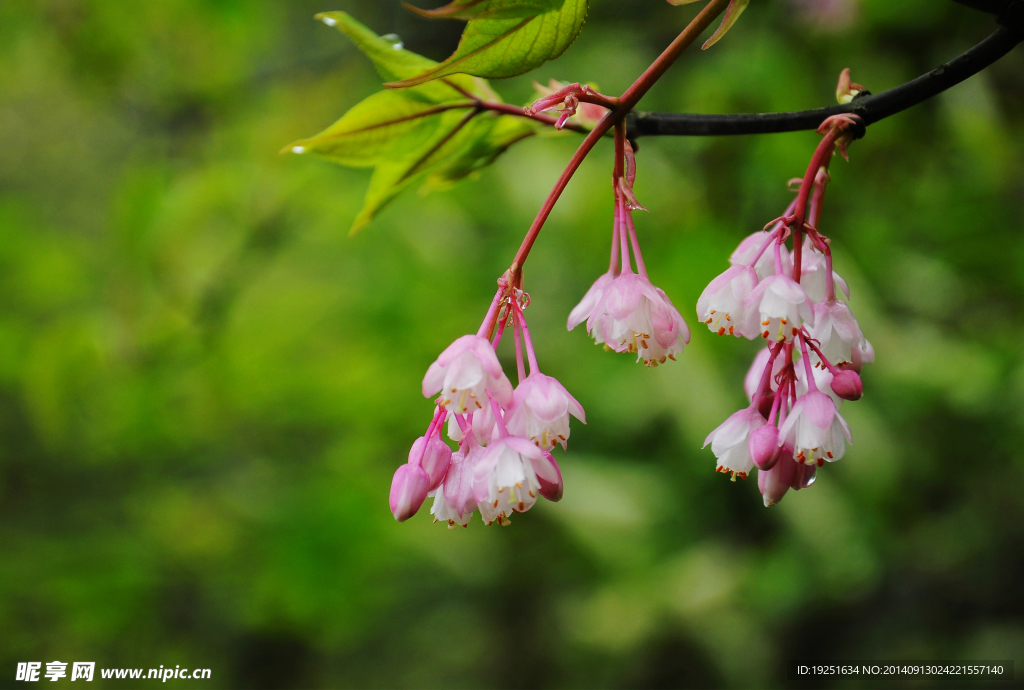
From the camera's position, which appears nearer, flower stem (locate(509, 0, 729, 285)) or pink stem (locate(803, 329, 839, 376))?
flower stem (locate(509, 0, 729, 285))

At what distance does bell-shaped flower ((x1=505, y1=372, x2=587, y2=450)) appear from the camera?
53 cm

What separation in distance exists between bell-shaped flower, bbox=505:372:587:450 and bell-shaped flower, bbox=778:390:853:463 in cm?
20

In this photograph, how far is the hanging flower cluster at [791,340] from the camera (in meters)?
0.53

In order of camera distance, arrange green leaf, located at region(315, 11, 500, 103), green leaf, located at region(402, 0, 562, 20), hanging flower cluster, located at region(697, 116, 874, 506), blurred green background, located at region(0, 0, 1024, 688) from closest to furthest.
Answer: green leaf, located at region(402, 0, 562, 20) < hanging flower cluster, located at region(697, 116, 874, 506) < green leaf, located at region(315, 11, 500, 103) < blurred green background, located at region(0, 0, 1024, 688)

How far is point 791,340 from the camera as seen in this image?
1.82ft

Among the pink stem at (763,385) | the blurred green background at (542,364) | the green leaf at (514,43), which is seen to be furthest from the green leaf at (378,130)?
the blurred green background at (542,364)

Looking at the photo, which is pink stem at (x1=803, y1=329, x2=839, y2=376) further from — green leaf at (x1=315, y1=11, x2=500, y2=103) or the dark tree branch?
green leaf at (x1=315, y1=11, x2=500, y2=103)

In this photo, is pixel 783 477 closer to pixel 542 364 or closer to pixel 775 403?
pixel 775 403

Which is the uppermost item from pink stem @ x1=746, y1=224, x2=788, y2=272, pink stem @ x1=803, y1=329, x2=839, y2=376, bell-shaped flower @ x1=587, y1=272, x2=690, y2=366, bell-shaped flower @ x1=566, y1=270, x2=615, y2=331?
pink stem @ x1=746, y1=224, x2=788, y2=272

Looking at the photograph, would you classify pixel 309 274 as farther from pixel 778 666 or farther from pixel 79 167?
pixel 79 167

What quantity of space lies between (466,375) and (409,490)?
125 millimetres

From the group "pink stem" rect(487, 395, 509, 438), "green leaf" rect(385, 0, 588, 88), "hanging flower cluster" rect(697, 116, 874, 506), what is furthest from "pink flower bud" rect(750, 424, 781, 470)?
"green leaf" rect(385, 0, 588, 88)

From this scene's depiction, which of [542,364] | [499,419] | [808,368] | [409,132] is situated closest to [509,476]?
[499,419]

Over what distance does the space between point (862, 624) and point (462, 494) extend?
1986 millimetres
